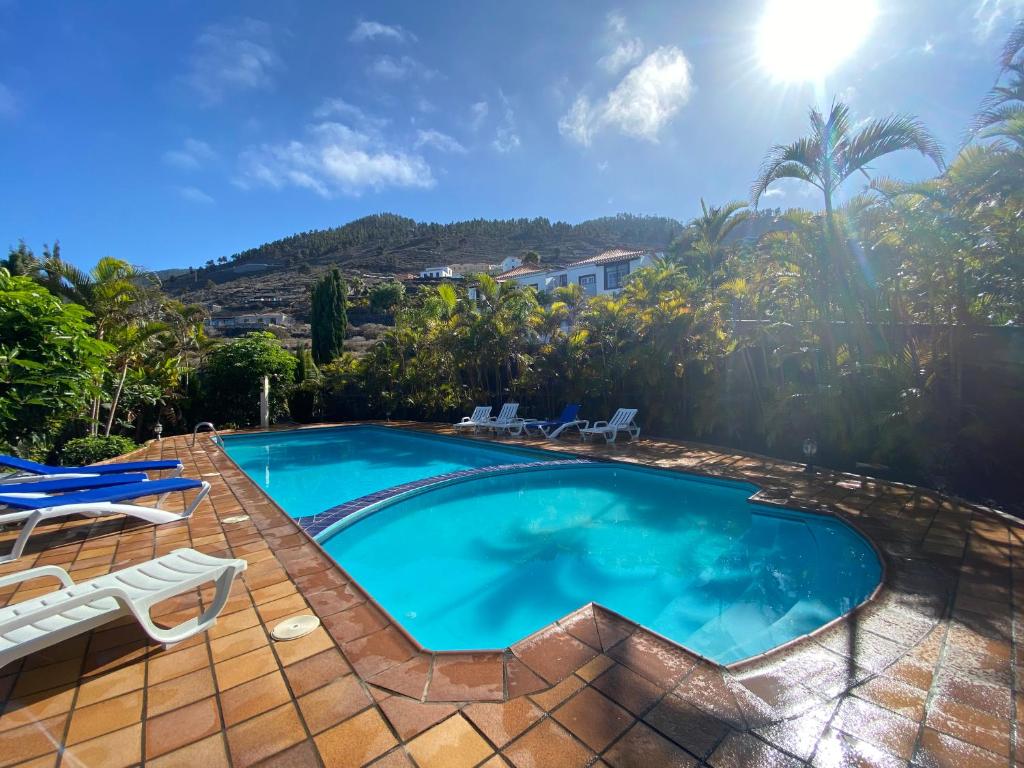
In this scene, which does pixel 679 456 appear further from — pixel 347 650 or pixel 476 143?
pixel 476 143

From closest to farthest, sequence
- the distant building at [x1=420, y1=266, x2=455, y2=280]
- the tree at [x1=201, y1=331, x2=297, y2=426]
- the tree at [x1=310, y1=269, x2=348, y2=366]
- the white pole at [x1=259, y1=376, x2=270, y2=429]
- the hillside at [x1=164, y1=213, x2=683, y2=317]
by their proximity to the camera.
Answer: the white pole at [x1=259, y1=376, x2=270, y2=429] → the tree at [x1=201, y1=331, x2=297, y2=426] → the tree at [x1=310, y1=269, x2=348, y2=366] → the hillside at [x1=164, y1=213, x2=683, y2=317] → the distant building at [x1=420, y1=266, x2=455, y2=280]

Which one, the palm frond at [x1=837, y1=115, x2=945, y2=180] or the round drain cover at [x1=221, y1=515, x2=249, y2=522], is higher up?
the palm frond at [x1=837, y1=115, x2=945, y2=180]

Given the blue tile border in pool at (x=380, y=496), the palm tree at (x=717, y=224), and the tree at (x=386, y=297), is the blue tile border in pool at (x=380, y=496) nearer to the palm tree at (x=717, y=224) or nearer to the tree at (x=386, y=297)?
the palm tree at (x=717, y=224)

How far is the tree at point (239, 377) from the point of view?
15953 mm

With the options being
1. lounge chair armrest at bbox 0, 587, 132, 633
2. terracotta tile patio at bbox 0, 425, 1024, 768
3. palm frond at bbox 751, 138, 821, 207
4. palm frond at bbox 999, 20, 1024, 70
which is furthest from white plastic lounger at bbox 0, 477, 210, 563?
palm frond at bbox 999, 20, 1024, 70

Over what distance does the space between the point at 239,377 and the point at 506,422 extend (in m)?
10.3

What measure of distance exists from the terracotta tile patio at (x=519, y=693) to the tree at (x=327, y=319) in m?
26.7

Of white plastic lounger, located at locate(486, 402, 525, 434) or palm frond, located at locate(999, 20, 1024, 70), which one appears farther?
white plastic lounger, located at locate(486, 402, 525, 434)

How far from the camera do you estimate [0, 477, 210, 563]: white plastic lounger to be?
402cm

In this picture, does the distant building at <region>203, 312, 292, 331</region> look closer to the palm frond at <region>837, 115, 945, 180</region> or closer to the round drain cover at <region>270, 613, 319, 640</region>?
the palm frond at <region>837, 115, 945, 180</region>

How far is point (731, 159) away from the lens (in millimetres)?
11461

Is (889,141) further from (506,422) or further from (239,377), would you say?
(239,377)

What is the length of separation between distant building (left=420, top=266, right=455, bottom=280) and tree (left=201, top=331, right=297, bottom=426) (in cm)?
5537

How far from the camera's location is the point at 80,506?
4.29 meters
